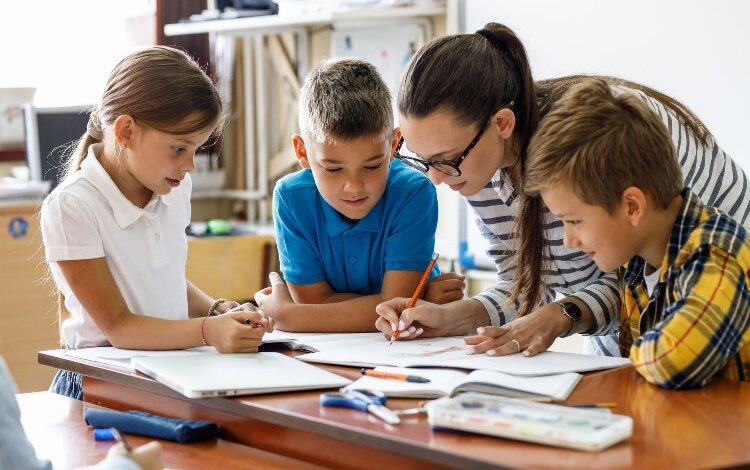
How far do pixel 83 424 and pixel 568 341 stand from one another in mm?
1928

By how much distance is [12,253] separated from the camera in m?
3.62

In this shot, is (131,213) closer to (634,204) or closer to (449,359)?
(449,359)

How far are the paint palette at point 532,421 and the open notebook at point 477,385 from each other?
52mm

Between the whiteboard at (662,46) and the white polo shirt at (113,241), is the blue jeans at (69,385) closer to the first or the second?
the white polo shirt at (113,241)

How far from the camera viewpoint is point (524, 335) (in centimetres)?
159

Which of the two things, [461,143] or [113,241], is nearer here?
[461,143]

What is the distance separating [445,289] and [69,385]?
681mm

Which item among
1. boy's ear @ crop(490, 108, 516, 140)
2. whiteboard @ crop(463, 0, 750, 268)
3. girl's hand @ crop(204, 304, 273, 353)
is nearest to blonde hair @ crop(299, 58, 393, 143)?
boy's ear @ crop(490, 108, 516, 140)

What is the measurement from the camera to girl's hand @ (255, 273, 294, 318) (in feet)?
6.15

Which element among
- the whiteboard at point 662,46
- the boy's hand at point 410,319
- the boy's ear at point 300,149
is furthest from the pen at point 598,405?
the whiteboard at point 662,46

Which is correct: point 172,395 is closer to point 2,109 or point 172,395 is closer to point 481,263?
point 481,263

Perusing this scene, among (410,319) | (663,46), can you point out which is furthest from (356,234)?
(663,46)

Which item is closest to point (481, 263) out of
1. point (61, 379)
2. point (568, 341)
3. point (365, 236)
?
point (568, 341)

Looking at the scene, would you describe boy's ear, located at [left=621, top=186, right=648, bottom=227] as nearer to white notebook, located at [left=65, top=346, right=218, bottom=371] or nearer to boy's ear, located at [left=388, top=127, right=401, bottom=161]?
boy's ear, located at [left=388, top=127, right=401, bottom=161]
